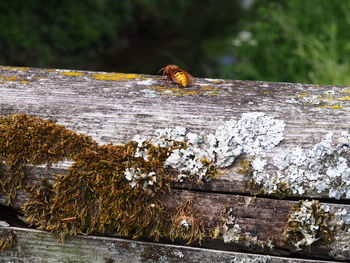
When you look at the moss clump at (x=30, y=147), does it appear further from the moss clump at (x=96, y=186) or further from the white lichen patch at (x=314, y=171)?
the white lichen patch at (x=314, y=171)

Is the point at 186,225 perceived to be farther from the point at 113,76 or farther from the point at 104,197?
the point at 113,76

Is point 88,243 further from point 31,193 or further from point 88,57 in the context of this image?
point 88,57

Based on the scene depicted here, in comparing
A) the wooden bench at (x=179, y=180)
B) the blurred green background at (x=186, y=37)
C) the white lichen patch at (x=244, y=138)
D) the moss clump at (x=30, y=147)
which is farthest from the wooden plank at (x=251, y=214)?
the blurred green background at (x=186, y=37)

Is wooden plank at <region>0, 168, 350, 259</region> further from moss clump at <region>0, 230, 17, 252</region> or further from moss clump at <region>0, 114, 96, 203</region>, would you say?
moss clump at <region>0, 230, 17, 252</region>

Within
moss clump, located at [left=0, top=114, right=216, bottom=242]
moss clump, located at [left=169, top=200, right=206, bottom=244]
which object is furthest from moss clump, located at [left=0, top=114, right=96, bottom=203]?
moss clump, located at [left=169, top=200, right=206, bottom=244]

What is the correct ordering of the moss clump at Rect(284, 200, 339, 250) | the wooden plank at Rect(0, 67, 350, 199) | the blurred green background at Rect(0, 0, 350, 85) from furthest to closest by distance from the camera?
the blurred green background at Rect(0, 0, 350, 85), the wooden plank at Rect(0, 67, 350, 199), the moss clump at Rect(284, 200, 339, 250)

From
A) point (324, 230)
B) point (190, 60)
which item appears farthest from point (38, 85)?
point (190, 60)
